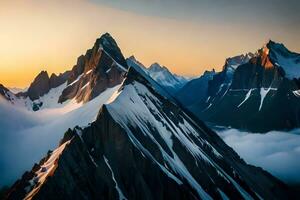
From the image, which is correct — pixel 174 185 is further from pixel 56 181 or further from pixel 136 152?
pixel 56 181

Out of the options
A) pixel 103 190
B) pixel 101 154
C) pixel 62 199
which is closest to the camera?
pixel 62 199

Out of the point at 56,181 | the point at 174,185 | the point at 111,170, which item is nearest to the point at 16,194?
the point at 56,181

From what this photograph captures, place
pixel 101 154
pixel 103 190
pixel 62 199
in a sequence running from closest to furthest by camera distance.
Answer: pixel 62 199 → pixel 103 190 → pixel 101 154

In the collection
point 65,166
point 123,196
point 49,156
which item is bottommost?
point 123,196

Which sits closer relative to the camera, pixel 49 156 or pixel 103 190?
pixel 103 190

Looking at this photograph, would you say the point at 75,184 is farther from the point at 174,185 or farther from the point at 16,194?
the point at 174,185

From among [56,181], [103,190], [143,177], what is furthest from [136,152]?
[56,181]

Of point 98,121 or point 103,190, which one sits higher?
point 98,121
